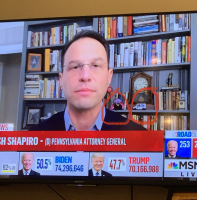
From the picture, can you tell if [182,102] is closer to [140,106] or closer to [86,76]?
[140,106]

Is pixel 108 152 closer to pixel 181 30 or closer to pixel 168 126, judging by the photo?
pixel 168 126

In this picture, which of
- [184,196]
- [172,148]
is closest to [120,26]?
[172,148]

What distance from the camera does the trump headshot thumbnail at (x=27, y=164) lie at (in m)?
1.46

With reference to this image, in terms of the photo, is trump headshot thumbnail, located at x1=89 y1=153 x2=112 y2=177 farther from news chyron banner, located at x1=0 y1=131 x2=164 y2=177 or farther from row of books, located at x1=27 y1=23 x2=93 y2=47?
row of books, located at x1=27 y1=23 x2=93 y2=47

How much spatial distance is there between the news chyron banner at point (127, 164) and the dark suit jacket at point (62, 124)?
14 centimetres

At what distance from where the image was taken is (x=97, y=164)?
1.43 meters

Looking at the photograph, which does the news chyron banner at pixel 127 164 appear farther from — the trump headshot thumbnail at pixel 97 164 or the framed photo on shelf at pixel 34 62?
the framed photo on shelf at pixel 34 62

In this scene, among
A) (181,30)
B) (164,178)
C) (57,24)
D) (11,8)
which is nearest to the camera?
(164,178)

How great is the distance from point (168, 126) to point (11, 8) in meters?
1.51

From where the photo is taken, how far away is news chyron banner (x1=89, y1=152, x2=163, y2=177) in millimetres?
1396

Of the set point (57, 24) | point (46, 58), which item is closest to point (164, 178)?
point (46, 58)

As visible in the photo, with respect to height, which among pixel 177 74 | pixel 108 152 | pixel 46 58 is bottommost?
pixel 108 152

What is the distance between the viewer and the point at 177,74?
57.6 inches

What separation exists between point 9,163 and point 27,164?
0.11 meters
